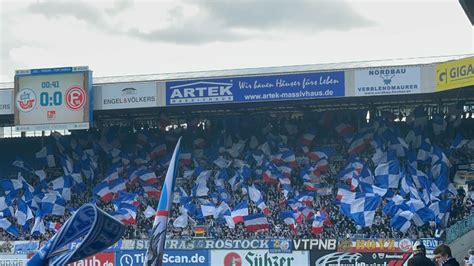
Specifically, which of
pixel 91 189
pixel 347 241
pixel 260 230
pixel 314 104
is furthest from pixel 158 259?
pixel 91 189

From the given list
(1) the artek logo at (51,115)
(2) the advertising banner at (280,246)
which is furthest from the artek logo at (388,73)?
(1) the artek logo at (51,115)

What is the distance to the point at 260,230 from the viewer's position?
32.3 m

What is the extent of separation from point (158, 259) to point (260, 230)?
19366mm

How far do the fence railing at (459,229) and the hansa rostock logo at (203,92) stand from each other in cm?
937

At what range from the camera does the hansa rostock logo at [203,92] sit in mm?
33000

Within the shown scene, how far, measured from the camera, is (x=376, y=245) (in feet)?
A: 95.3

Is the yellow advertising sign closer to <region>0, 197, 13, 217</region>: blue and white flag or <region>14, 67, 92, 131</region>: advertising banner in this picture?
<region>14, 67, 92, 131</region>: advertising banner

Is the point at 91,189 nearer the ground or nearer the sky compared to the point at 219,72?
nearer the ground

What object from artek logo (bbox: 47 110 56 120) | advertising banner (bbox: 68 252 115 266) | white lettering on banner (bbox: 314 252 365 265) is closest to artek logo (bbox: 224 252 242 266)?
white lettering on banner (bbox: 314 252 365 265)

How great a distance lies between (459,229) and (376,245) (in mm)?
2641

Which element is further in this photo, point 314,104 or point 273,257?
point 314,104

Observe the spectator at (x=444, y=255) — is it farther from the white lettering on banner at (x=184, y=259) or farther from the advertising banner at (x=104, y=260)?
the advertising banner at (x=104, y=260)

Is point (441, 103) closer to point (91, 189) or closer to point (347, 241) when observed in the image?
point (347, 241)

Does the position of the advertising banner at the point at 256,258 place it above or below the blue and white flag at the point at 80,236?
below
